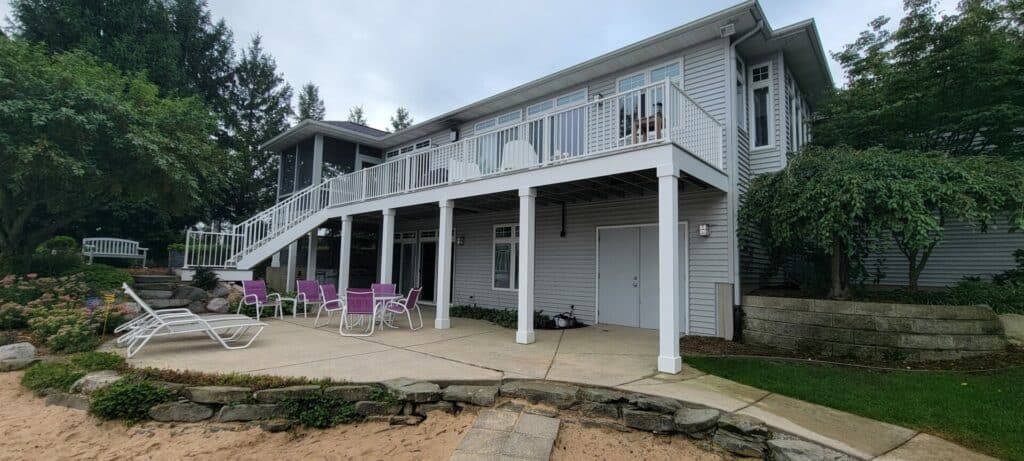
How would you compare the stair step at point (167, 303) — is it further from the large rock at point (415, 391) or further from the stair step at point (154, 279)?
the large rock at point (415, 391)

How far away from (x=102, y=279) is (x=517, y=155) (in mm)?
8039

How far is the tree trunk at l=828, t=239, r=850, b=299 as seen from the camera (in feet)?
21.5

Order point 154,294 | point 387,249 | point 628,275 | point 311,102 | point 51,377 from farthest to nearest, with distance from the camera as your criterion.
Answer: point 311,102 → point 387,249 → point 154,294 → point 628,275 → point 51,377

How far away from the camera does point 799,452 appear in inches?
119

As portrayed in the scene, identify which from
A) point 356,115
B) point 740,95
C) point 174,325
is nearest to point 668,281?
point 740,95

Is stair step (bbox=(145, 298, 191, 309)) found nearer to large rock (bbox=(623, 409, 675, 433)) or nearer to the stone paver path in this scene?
the stone paver path

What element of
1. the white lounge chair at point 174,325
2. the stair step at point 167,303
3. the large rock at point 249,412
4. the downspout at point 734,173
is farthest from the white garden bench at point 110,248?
the downspout at point 734,173

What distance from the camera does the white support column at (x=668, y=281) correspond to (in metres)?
4.92

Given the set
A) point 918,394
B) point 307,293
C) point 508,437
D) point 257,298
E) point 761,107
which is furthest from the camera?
point 307,293

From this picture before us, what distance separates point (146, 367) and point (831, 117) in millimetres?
12737

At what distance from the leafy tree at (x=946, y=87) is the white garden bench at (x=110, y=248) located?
19262 mm

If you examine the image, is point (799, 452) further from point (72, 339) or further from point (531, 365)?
point (72, 339)

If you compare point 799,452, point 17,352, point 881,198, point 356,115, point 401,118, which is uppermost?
point 356,115

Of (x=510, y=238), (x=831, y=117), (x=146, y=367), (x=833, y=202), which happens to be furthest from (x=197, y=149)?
(x=831, y=117)
